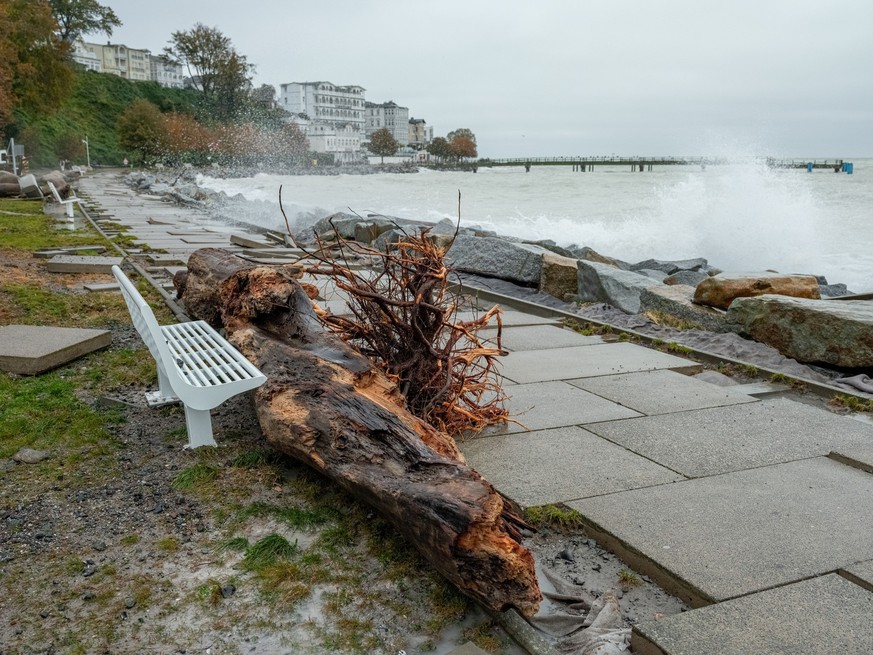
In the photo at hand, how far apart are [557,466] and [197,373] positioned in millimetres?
2098

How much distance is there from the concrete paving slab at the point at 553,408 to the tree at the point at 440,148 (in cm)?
13376

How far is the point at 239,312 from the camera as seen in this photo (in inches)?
215

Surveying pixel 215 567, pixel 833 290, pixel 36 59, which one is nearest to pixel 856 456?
pixel 215 567

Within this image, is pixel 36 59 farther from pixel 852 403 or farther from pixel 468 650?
pixel 468 650

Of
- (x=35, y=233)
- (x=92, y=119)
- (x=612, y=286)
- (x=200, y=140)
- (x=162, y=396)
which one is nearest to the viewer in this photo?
(x=162, y=396)

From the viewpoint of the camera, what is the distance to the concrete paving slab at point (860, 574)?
301 cm

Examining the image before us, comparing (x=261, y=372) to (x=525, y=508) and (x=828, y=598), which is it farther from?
(x=828, y=598)

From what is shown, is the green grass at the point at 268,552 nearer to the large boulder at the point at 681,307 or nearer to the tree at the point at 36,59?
the large boulder at the point at 681,307

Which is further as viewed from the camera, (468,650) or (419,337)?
(419,337)

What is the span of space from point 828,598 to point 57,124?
310 feet

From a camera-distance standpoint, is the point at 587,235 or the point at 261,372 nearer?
the point at 261,372

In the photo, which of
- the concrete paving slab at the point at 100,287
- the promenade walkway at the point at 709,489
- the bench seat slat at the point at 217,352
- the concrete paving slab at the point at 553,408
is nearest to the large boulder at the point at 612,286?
the promenade walkway at the point at 709,489

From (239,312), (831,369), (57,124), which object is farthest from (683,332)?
(57,124)

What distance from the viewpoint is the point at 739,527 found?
138 inches
